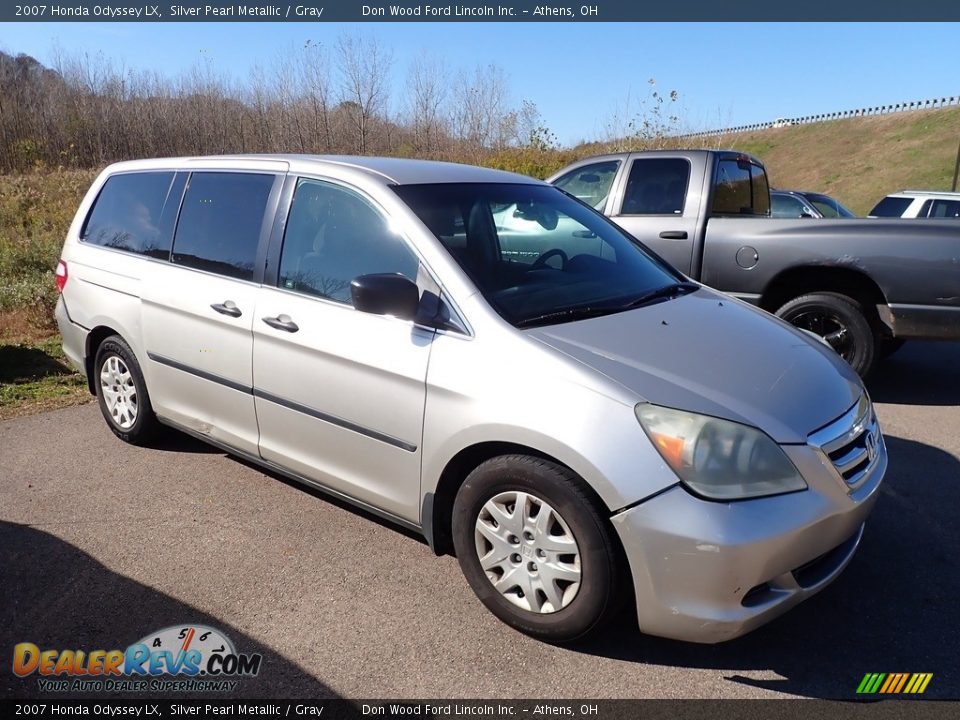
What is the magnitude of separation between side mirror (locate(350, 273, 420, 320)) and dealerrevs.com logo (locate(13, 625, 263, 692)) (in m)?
1.41

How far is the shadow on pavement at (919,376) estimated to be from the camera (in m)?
5.92

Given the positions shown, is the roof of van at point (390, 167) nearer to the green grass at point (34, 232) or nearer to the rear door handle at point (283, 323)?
the rear door handle at point (283, 323)

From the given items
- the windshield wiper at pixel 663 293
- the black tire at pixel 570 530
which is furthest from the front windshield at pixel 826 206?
the black tire at pixel 570 530

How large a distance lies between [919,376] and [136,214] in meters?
6.59

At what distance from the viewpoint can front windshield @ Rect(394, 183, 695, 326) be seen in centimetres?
313

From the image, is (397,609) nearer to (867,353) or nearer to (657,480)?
(657,480)

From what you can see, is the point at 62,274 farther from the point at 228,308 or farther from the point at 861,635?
the point at 861,635

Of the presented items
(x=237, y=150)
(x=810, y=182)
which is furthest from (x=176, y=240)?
(x=810, y=182)

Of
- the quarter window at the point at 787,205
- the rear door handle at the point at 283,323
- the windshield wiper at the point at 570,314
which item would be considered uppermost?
the windshield wiper at the point at 570,314

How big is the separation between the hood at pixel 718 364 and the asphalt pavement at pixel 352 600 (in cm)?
87

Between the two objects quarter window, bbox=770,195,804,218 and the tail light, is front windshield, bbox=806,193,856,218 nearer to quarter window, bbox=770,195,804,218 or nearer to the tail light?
quarter window, bbox=770,195,804,218

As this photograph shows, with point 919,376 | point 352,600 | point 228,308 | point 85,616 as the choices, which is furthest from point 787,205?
point 85,616

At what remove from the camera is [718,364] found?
2.82 m

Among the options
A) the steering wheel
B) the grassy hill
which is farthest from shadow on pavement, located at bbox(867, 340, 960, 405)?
the grassy hill
